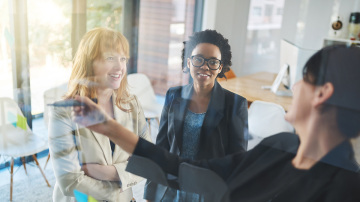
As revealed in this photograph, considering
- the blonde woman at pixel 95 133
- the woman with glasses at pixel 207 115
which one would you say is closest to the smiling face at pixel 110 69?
the blonde woman at pixel 95 133

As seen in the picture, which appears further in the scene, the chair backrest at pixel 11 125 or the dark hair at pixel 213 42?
the chair backrest at pixel 11 125

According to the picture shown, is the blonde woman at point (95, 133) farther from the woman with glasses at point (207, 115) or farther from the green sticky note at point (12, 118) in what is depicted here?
the green sticky note at point (12, 118)

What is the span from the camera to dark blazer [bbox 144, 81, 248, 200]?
0.49 meters

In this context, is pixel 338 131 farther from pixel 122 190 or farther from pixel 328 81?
pixel 122 190

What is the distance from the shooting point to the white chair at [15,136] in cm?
66

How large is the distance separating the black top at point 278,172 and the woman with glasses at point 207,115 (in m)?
0.02

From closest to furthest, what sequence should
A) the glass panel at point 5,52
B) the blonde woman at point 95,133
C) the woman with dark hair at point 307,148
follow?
the woman with dark hair at point 307,148 → the blonde woman at point 95,133 → the glass panel at point 5,52

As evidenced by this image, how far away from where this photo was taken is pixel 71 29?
21.6 inches

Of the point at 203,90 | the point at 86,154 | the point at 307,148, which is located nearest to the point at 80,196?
the point at 86,154

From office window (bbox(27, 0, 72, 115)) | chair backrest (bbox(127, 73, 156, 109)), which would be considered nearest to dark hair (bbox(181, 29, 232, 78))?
chair backrest (bbox(127, 73, 156, 109))

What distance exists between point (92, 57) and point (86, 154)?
166 millimetres

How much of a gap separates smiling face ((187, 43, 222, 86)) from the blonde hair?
0.12 metres

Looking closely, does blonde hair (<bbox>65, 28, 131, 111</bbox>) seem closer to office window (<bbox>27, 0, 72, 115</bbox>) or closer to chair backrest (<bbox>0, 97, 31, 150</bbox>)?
office window (<bbox>27, 0, 72, 115</bbox>)

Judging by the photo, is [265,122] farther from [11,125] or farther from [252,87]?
[11,125]
